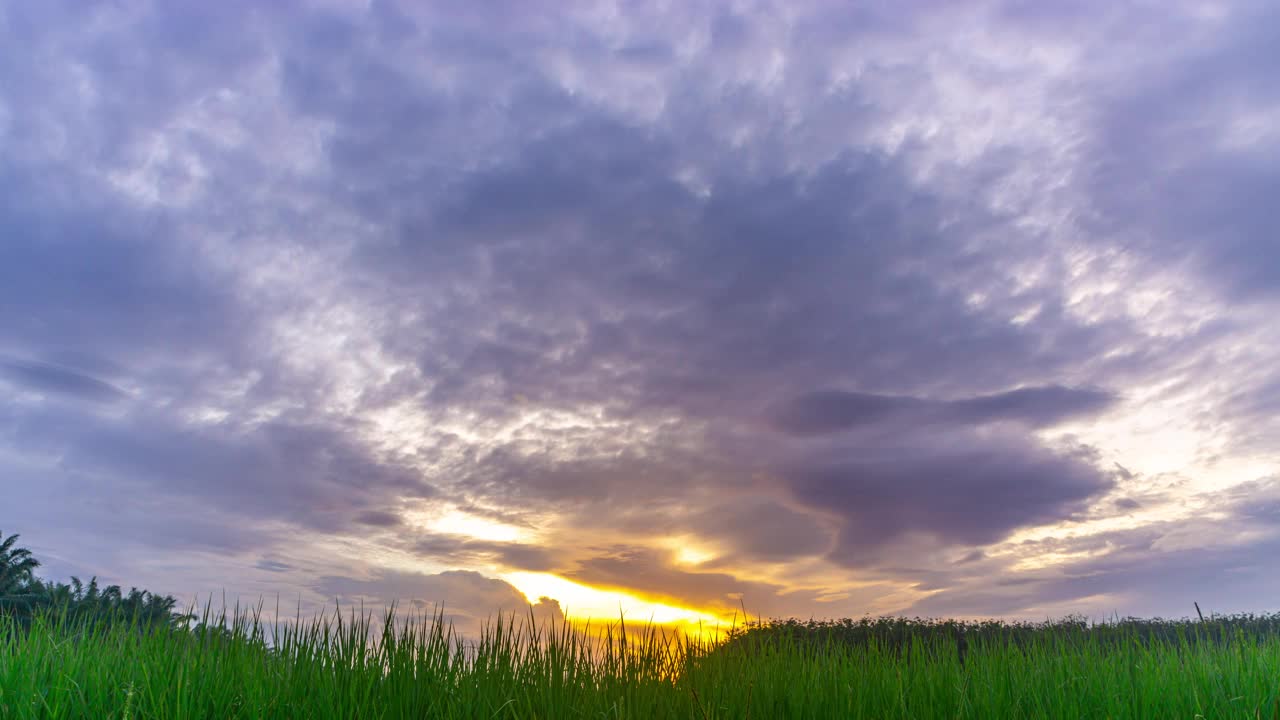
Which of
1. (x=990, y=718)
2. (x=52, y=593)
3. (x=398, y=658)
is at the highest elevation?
(x=52, y=593)

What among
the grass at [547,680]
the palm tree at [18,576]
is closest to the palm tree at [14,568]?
the palm tree at [18,576]

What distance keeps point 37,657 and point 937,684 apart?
10.2 meters

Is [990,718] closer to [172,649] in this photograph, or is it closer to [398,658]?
[398,658]

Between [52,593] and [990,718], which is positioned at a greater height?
[52,593]

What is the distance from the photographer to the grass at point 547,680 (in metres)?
8.00

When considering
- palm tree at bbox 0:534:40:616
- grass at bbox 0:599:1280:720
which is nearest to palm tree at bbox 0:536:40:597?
palm tree at bbox 0:534:40:616

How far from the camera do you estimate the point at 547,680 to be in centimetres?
867

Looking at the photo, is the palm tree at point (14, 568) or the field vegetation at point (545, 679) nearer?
the field vegetation at point (545, 679)

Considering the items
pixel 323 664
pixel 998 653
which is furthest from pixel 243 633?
pixel 998 653

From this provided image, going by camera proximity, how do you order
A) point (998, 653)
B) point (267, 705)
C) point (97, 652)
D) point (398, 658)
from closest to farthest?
1. point (267, 705)
2. point (398, 658)
3. point (97, 652)
4. point (998, 653)

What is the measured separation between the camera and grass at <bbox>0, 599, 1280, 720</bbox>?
315 inches

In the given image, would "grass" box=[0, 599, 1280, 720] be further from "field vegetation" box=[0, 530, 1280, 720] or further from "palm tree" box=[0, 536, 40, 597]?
"palm tree" box=[0, 536, 40, 597]

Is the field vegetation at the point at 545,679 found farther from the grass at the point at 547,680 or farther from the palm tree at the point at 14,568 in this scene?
the palm tree at the point at 14,568

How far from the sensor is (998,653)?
451 inches
